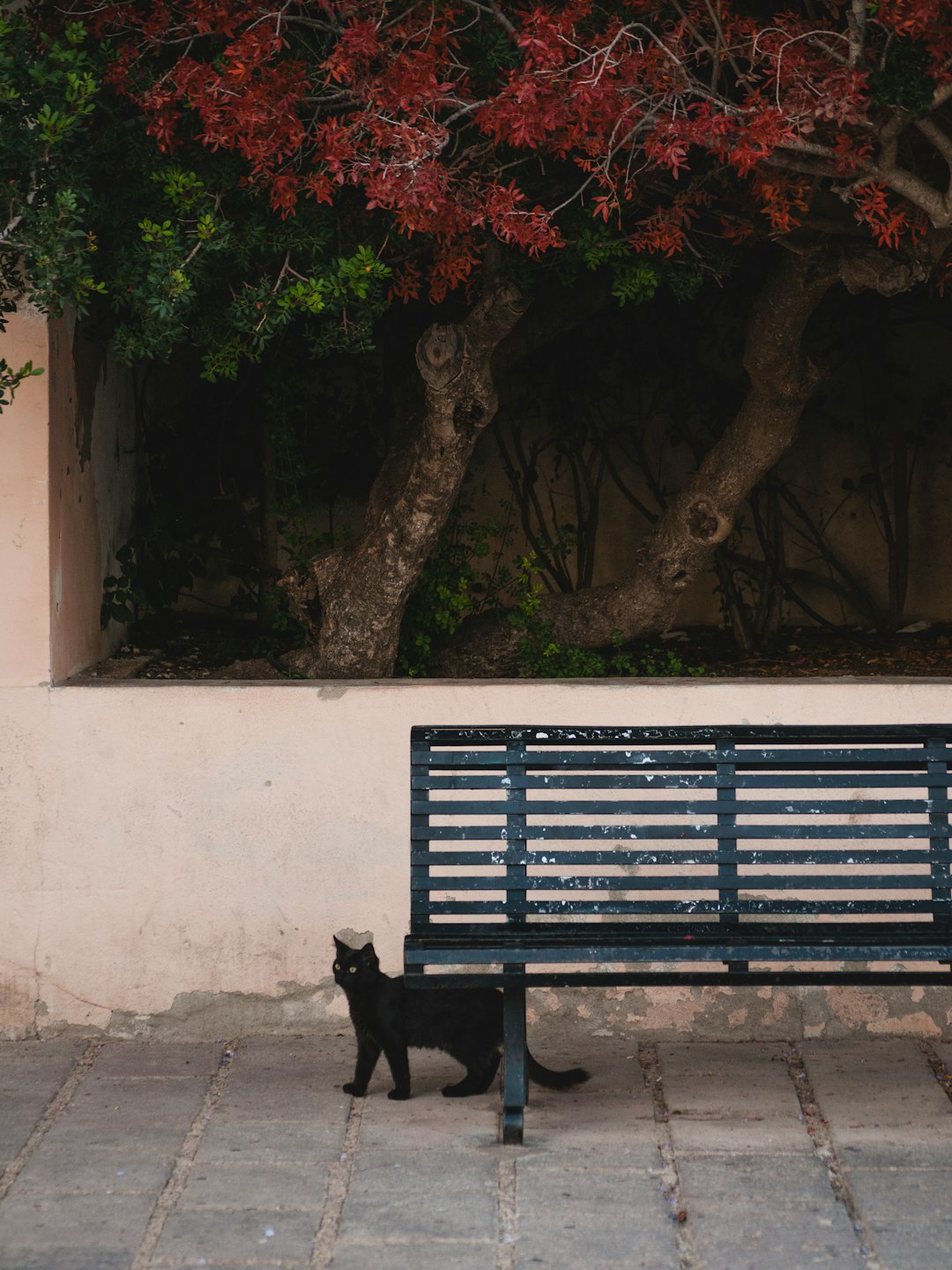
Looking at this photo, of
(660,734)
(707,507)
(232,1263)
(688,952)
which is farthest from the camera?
(707,507)

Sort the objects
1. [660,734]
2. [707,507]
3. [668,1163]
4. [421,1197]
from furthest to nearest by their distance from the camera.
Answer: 1. [707,507]
2. [660,734]
3. [668,1163]
4. [421,1197]

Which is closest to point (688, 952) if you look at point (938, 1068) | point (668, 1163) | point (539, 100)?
point (668, 1163)

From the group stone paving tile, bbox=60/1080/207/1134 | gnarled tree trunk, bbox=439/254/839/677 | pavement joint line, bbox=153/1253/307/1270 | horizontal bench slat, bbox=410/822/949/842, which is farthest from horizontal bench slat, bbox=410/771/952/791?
gnarled tree trunk, bbox=439/254/839/677

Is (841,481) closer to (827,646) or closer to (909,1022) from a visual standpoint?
(827,646)

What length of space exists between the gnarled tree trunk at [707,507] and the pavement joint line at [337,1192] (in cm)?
204

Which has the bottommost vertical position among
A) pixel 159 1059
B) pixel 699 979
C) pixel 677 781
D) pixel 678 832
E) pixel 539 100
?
pixel 159 1059

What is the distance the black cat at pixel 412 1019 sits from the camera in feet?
13.0

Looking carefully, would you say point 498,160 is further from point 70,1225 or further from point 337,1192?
point 70,1225

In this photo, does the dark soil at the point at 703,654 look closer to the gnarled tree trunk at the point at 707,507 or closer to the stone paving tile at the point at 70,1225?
the gnarled tree trunk at the point at 707,507

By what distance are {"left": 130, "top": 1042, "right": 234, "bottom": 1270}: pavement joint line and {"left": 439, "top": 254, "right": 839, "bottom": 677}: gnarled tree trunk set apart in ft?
6.11

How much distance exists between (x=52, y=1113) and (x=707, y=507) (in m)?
3.13

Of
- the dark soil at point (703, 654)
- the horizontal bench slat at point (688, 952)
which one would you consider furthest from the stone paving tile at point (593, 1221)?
the dark soil at point (703, 654)

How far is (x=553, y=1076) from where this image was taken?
4094 millimetres

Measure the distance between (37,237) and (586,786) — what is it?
2.11m
